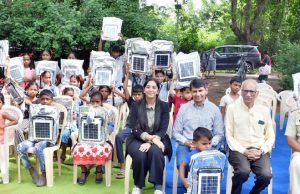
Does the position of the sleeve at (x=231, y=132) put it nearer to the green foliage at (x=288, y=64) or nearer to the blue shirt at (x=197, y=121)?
the blue shirt at (x=197, y=121)

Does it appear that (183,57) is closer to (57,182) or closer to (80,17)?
(57,182)

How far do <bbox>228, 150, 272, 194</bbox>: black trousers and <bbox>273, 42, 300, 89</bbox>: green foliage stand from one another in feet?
22.1

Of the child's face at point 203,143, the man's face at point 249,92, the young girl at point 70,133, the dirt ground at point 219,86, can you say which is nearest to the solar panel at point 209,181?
the child's face at point 203,143

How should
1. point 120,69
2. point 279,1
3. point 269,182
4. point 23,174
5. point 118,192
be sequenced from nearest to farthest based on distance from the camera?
point 269,182 < point 118,192 < point 23,174 < point 120,69 < point 279,1

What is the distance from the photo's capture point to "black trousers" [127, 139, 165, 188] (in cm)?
408

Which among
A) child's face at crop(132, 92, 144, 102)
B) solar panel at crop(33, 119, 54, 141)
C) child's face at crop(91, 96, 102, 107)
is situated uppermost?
child's face at crop(132, 92, 144, 102)

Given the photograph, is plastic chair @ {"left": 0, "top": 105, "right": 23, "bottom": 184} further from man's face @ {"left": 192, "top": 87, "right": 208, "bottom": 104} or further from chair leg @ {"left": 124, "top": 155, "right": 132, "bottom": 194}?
man's face @ {"left": 192, "top": 87, "right": 208, "bottom": 104}

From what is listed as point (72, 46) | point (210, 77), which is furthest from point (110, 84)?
point (210, 77)

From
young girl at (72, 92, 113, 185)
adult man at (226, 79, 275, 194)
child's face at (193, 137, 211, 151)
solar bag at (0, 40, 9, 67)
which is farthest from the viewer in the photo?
solar bag at (0, 40, 9, 67)

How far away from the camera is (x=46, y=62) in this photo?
6281 millimetres

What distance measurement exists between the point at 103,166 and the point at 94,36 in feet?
17.2

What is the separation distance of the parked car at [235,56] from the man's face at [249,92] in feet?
44.2

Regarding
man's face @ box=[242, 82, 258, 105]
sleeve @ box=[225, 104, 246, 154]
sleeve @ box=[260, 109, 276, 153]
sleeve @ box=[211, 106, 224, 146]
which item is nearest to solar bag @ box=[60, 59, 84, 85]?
sleeve @ box=[211, 106, 224, 146]

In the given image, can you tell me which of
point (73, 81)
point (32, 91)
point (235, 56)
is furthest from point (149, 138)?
point (235, 56)
